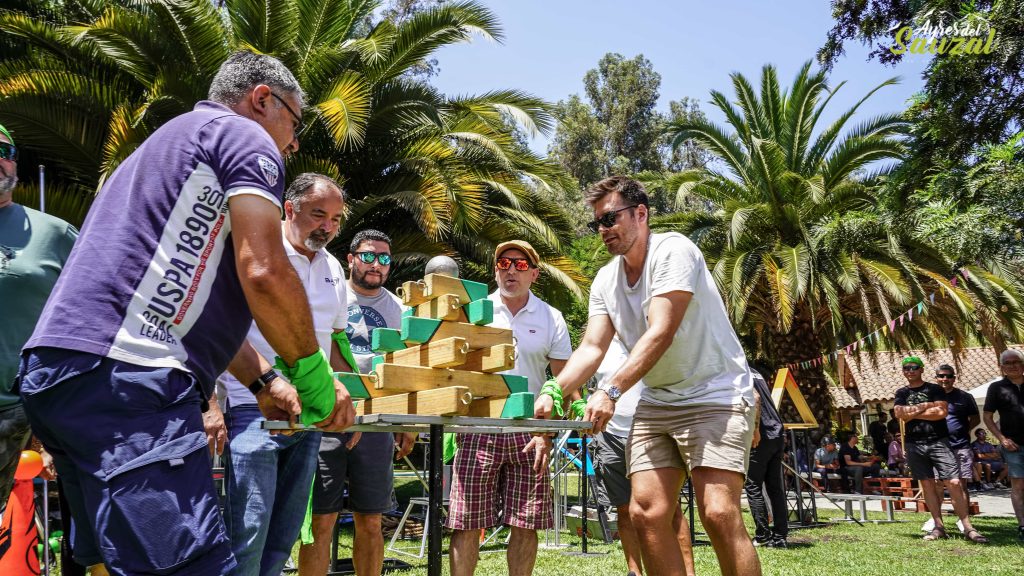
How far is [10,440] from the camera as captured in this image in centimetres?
350

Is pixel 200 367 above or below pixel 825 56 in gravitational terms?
below

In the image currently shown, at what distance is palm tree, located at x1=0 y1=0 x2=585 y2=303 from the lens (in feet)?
36.6

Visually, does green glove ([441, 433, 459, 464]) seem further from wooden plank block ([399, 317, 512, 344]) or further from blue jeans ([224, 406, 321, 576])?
wooden plank block ([399, 317, 512, 344])

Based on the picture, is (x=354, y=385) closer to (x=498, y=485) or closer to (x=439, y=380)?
(x=439, y=380)

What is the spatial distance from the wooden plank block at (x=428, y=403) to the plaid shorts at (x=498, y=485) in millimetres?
1891

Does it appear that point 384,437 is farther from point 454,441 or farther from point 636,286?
point 636,286

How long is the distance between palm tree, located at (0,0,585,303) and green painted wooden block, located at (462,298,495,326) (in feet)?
24.6

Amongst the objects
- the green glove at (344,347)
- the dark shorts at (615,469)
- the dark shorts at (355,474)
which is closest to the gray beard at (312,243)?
the green glove at (344,347)

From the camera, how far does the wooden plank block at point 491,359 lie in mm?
3266

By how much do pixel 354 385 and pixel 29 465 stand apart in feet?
8.00

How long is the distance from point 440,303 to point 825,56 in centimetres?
867

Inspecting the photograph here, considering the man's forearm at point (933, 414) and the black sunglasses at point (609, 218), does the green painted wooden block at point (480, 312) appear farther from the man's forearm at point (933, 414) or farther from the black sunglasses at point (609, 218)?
the man's forearm at point (933, 414)

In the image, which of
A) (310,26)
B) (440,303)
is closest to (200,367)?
(440,303)

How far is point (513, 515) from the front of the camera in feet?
16.2
